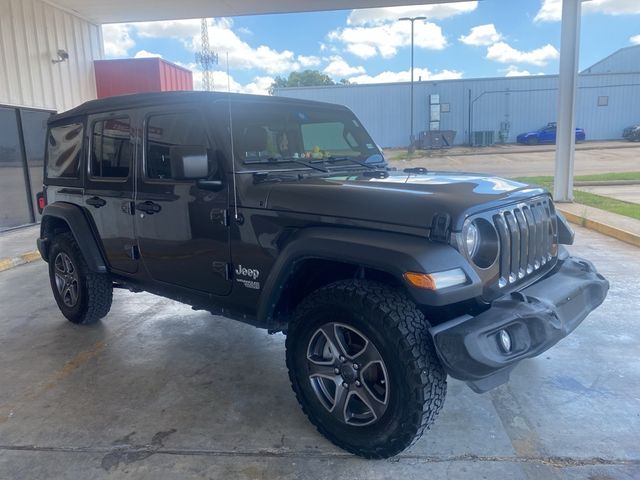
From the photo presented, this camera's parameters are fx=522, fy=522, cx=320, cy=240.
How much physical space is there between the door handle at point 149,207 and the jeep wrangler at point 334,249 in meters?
0.01

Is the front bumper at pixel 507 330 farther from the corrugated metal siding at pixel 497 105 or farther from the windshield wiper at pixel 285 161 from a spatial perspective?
the corrugated metal siding at pixel 497 105

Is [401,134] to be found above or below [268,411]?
above

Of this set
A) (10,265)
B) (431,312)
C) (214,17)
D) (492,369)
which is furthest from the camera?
(214,17)

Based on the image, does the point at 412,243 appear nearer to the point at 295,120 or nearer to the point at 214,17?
the point at 295,120

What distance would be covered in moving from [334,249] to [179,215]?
4.42 ft

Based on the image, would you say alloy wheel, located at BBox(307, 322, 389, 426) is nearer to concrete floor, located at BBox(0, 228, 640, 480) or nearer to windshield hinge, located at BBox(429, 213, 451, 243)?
concrete floor, located at BBox(0, 228, 640, 480)

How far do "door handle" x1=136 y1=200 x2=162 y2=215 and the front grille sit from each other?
2.23 meters

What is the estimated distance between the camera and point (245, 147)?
3.29m

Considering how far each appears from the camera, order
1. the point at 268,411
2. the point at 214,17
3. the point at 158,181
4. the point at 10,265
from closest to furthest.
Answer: the point at 268,411
the point at 158,181
the point at 10,265
the point at 214,17

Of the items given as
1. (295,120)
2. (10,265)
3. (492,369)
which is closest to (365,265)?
(492,369)

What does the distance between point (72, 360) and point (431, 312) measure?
2856 mm

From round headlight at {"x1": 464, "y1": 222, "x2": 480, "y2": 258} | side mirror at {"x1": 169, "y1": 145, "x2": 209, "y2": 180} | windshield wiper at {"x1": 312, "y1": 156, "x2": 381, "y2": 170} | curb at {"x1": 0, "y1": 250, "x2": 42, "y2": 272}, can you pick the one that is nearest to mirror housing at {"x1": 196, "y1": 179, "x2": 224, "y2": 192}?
side mirror at {"x1": 169, "y1": 145, "x2": 209, "y2": 180}

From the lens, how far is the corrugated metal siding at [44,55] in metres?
9.40

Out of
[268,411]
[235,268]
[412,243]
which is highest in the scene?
[412,243]
